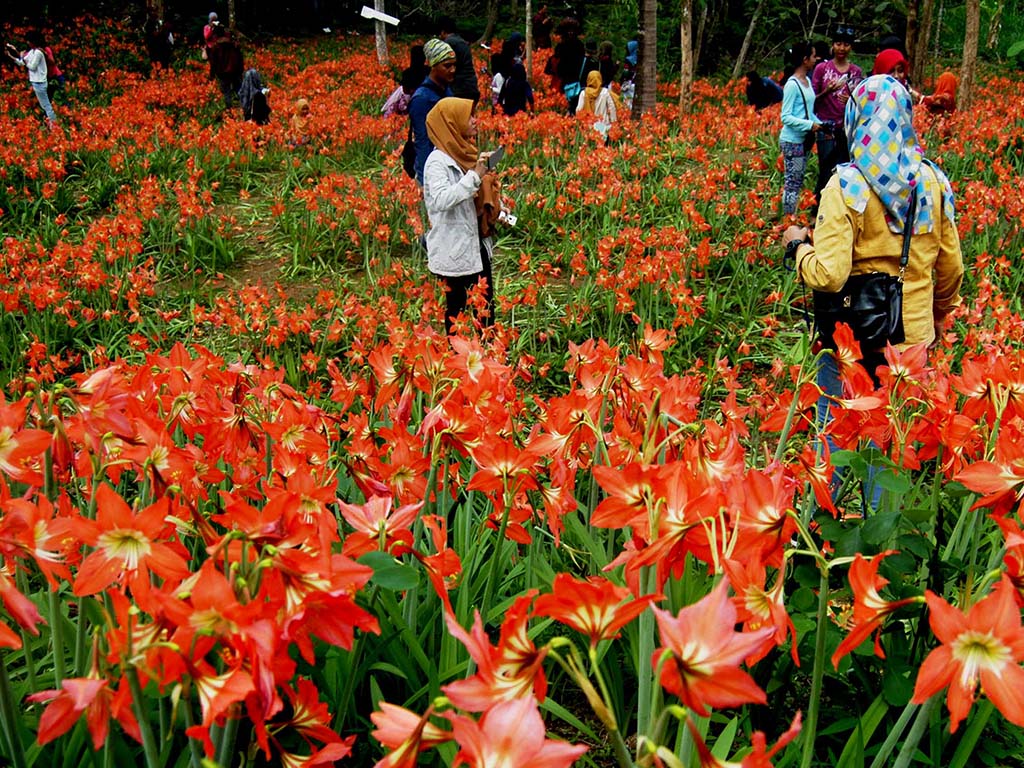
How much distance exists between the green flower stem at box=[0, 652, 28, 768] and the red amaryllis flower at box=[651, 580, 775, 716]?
1036 mm

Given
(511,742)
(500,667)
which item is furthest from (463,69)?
(511,742)

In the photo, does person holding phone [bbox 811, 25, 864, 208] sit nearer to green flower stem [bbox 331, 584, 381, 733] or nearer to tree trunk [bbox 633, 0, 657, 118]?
tree trunk [bbox 633, 0, 657, 118]

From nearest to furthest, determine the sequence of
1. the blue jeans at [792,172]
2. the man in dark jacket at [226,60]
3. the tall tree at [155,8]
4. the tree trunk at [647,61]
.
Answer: the blue jeans at [792,172] → the tree trunk at [647,61] → the man in dark jacket at [226,60] → the tall tree at [155,8]

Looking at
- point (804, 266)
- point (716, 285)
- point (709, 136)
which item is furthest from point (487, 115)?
point (804, 266)

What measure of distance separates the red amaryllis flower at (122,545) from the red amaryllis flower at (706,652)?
0.69 metres

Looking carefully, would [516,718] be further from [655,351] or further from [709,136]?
[709,136]

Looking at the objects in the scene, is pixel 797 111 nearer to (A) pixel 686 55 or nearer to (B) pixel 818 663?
(A) pixel 686 55

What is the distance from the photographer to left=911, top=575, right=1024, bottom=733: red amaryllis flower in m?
0.99

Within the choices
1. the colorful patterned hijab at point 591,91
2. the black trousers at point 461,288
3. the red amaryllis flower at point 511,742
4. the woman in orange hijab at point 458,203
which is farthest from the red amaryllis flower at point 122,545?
the colorful patterned hijab at point 591,91

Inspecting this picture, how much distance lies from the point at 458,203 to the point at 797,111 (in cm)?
388

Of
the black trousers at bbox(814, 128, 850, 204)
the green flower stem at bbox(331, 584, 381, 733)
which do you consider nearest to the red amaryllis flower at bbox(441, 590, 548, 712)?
the green flower stem at bbox(331, 584, 381, 733)

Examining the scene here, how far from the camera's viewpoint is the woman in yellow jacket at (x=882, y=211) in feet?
9.92

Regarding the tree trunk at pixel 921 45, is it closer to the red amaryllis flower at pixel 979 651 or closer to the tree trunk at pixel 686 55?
the tree trunk at pixel 686 55

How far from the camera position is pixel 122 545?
1217 mm
